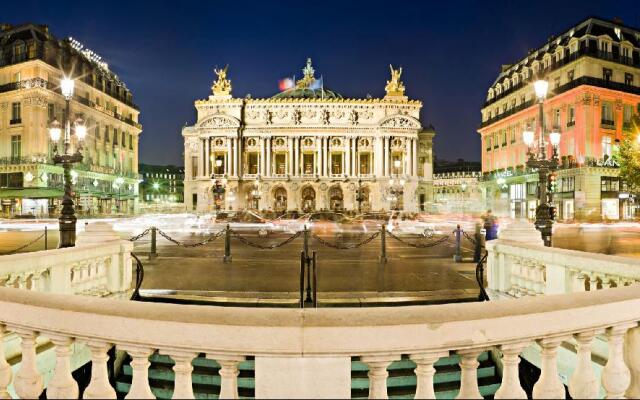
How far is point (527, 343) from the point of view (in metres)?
2.88

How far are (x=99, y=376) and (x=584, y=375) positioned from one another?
316 centimetres

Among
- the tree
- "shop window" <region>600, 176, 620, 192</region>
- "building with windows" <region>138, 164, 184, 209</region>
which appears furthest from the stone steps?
"building with windows" <region>138, 164, 184, 209</region>

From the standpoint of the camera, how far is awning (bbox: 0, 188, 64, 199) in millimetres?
46531

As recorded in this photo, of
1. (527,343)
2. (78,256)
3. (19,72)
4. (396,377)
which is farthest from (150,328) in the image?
(19,72)

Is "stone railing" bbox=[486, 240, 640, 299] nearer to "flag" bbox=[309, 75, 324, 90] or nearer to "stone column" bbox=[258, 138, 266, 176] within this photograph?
"stone column" bbox=[258, 138, 266, 176]

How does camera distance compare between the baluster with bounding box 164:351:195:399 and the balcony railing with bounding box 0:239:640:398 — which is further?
the baluster with bounding box 164:351:195:399

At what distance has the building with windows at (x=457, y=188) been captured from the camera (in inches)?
3272

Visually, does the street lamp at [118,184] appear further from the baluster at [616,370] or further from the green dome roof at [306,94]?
the baluster at [616,370]

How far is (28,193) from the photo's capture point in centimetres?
4653

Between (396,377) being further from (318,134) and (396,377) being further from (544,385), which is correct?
(318,134)

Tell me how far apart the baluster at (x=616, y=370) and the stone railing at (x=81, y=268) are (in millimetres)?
6385

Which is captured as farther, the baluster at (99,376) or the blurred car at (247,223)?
the blurred car at (247,223)

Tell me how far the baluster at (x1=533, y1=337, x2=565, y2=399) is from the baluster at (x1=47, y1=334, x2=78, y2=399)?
9.82 feet

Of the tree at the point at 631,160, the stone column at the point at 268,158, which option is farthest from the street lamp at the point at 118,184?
the tree at the point at 631,160
